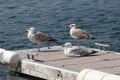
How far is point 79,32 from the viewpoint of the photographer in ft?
56.6

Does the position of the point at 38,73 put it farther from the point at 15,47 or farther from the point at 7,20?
the point at 7,20

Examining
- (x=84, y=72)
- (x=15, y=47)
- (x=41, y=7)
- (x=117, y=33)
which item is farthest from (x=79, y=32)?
(x=41, y=7)

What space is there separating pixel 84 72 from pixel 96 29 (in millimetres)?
13700

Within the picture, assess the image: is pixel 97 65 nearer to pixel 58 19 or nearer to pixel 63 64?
pixel 63 64

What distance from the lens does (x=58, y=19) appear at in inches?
1157

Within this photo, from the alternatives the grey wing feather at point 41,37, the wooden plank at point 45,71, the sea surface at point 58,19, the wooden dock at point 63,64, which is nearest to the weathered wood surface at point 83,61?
the wooden dock at point 63,64

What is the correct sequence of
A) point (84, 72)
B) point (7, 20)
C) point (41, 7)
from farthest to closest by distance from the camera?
point (41, 7) < point (7, 20) < point (84, 72)

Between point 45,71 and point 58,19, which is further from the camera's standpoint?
point 58,19

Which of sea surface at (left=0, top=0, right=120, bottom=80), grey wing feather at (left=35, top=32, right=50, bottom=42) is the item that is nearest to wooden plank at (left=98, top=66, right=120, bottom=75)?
grey wing feather at (left=35, top=32, right=50, bottom=42)

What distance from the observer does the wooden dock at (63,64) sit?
1461 cm

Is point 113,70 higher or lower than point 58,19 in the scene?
higher

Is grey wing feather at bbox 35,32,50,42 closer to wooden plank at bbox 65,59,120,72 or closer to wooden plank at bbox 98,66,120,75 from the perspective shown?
wooden plank at bbox 65,59,120,72

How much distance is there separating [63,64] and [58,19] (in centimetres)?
1413

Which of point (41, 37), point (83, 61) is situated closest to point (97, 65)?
point (83, 61)
